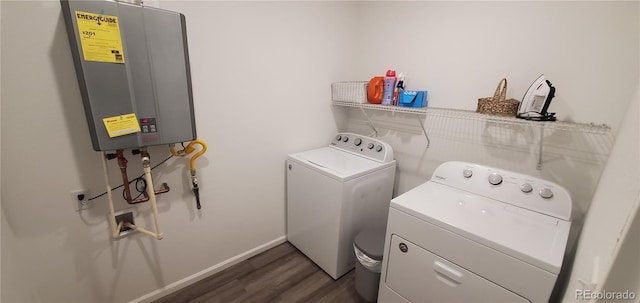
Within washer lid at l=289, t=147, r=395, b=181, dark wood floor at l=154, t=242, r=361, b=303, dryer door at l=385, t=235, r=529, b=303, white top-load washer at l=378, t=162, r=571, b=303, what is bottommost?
dark wood floor at l=154, t=242, r=361, b=303

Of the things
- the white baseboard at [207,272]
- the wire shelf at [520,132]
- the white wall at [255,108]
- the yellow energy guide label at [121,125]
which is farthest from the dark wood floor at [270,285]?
the wire shelf at [520,132]

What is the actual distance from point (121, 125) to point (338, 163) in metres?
1.32

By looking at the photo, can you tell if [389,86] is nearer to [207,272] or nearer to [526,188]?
[526,188]

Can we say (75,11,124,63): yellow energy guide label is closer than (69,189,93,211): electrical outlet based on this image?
Yes

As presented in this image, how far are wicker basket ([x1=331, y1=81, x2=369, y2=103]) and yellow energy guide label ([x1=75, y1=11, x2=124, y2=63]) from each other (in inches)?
59.3

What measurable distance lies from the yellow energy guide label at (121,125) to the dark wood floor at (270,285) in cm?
122

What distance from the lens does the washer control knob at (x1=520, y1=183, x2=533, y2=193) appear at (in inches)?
51.3

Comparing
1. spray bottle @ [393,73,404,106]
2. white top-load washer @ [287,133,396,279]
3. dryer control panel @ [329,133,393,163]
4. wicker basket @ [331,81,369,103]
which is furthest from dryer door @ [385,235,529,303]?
wicker basket @ [331,81,369,103]

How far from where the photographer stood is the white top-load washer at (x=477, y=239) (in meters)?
0.98

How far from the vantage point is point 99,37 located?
3.32ft

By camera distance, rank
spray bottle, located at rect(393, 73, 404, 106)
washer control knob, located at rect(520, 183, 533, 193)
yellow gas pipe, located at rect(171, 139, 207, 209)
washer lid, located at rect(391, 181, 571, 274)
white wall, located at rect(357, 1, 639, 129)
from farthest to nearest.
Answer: spray bottle, located at rect(393, 73, 404, 106)
yellow gas pipe, located at rect(171, 139, 207, 209)
washer control knob, located at rect(520, 183, 533, 193)
white wall, located at rect(357, 1, 639, 129)
washer lid, located at rect(391, 181, 571, 274)

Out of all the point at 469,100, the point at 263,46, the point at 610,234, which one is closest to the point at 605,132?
the point at 469,100

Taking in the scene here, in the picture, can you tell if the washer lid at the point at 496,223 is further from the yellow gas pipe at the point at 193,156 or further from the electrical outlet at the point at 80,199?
the electrical outlet at the point at 80,199

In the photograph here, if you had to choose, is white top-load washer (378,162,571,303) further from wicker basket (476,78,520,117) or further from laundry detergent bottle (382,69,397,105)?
laundry detergent bottle (382,69,397,105)
